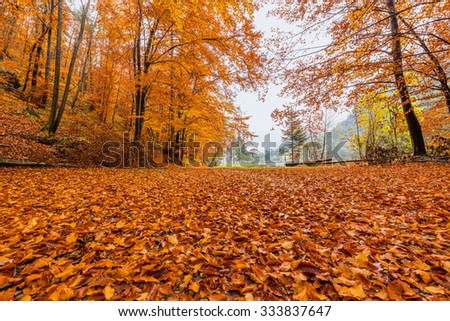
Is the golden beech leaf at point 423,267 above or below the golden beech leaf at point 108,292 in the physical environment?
above

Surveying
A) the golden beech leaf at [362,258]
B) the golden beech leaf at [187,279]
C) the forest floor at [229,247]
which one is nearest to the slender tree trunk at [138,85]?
the forest floor at [229,247]

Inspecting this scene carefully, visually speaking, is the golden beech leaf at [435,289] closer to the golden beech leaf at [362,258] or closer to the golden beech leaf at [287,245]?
the golden beech leaf at [362,258]

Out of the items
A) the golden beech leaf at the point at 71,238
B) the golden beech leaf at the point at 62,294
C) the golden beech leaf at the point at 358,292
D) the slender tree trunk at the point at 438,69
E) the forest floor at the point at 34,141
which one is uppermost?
the slender tree trunk at the point at 438,69

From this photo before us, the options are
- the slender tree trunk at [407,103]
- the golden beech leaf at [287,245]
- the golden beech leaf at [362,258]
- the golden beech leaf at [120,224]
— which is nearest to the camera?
the golden beech leaf at [362,258]

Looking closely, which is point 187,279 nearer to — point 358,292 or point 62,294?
point 62,294

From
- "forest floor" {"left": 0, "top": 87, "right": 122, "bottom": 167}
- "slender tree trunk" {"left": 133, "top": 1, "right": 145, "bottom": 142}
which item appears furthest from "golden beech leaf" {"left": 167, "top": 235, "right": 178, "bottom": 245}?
"slender tree trunk" {"left": 133, "top": 1, "right": 145, "bottom": 142}

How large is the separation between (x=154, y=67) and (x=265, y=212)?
32.9ft

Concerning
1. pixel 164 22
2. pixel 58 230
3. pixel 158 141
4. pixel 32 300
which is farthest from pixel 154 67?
pixel 32 300

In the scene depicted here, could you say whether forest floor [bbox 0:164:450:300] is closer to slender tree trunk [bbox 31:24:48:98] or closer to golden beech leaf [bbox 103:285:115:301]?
golden beech leaf [bbox 103:285:115:301]

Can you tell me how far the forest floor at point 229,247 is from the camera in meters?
1.54

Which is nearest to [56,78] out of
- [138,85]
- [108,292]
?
[138,85]

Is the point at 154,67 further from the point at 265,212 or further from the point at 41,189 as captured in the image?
the point at 265,212

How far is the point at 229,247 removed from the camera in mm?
2150
